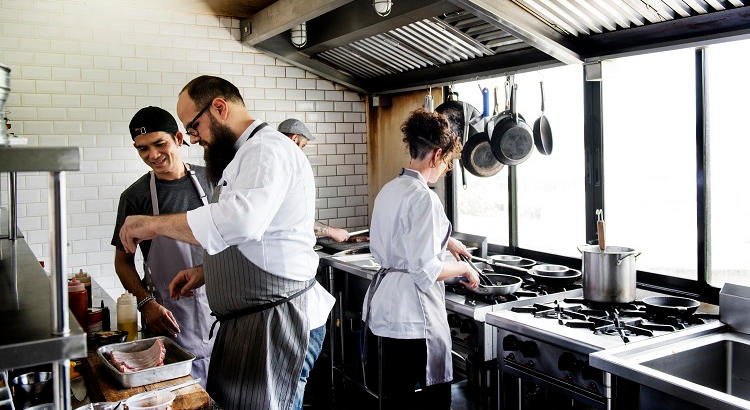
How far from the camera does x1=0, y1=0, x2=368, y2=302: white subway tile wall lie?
4703mm

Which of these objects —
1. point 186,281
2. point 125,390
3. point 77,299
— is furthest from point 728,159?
point 77,299

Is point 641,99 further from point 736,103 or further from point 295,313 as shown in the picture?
point 295,313

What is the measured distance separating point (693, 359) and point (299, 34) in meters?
3.75

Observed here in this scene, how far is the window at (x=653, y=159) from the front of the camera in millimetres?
3447

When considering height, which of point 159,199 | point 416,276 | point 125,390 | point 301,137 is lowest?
point 125,390

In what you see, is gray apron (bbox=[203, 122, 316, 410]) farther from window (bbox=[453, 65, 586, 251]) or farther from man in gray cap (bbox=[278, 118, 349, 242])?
man in gray cap (bbox=[278, 118, 349, 242])

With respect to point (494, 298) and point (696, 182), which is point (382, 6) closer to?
point (494, 298)

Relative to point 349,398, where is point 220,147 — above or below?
above

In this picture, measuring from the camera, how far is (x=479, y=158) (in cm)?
446

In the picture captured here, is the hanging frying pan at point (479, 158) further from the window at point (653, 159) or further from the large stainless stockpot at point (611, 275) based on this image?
the large stainless stockpot at point (611, 275)

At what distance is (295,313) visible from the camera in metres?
2.39

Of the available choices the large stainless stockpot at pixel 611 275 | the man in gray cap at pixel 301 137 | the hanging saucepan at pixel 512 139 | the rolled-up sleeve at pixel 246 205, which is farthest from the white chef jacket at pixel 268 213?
the man in gray cap at pixel 301 137

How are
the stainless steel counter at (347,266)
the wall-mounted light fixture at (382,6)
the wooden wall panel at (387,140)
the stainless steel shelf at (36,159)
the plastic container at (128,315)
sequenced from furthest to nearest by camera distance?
the wooden wall panel at (387,140) < the stainless steel counter at (347,266) < the wall-mounted light fixture at (382,6) < the plastic container at (128,315) < the stainless steel shelf at (36,159)

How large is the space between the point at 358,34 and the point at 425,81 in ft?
2.53
